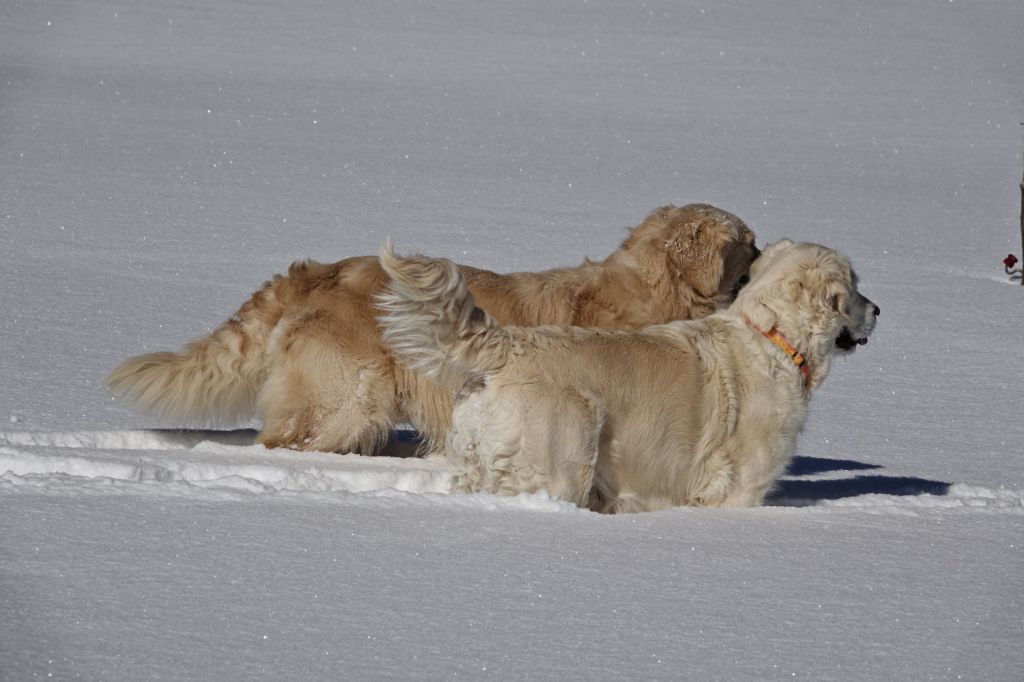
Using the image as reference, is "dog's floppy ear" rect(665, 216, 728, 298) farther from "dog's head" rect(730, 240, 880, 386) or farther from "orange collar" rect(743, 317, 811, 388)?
"orange collar" rect(743, 317, 811, 388)

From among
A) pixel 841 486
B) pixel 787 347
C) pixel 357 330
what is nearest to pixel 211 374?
pixel 357 330

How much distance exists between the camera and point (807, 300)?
6230mm

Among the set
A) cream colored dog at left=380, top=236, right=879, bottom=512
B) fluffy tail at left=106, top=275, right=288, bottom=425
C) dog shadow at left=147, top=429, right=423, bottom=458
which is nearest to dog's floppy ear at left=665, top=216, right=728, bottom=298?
cream colored dog at left=380, top=236, right=879, bottom=512

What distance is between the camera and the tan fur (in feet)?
21.5

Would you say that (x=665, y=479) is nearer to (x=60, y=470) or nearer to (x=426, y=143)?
(x=60, y=470)

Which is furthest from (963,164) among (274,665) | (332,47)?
(274,665)

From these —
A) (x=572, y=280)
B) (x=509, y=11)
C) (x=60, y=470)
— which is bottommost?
(x=60, y=470)

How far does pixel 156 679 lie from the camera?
131 inches

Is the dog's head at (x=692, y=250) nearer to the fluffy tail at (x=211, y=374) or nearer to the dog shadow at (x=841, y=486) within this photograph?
the dog shadow at (x=841, y=486)

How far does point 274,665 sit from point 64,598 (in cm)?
69

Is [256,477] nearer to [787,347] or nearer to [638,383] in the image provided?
[638,383]

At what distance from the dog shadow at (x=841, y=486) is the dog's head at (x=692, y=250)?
1.10 m

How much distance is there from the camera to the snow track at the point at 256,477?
5.05 m

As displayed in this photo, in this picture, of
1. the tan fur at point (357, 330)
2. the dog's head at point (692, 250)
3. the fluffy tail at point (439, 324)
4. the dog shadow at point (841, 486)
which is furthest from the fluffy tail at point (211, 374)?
the dog shadow at point (841, 486)
